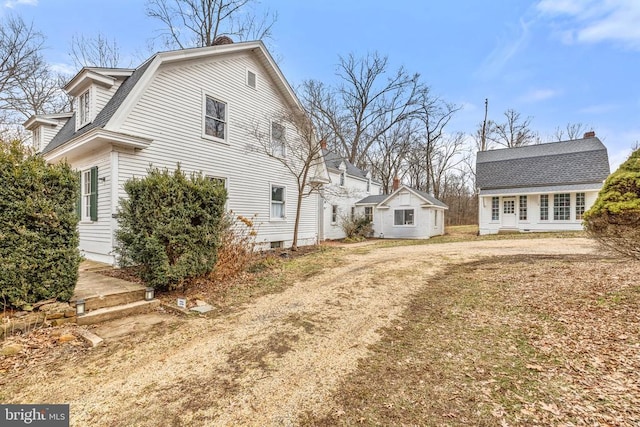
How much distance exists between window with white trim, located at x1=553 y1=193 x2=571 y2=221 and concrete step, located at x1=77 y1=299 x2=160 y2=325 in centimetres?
2097

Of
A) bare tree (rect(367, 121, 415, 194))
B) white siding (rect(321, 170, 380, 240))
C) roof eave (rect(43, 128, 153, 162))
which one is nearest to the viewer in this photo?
roof eave (rect(43, 128, 153, 162))

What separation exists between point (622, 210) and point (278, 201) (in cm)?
1055

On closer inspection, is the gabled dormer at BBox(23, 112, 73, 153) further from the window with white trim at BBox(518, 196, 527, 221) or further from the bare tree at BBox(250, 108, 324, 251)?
the window with white trim at BBox(518, 196, 527, 221)

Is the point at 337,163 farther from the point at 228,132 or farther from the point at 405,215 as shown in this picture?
the point at 228,132

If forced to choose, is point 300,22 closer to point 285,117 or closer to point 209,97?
point 285,117

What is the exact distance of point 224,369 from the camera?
3051mm

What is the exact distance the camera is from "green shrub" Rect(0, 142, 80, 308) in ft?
12.6

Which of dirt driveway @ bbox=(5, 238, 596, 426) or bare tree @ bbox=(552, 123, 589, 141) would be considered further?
bare tree @ bbox=(552, 123, 589, 141)

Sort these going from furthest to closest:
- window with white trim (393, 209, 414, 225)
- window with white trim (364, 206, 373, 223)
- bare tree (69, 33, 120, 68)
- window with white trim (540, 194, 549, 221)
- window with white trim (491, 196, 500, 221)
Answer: window with white trim (364, 206, 373, 223) < window with white trim (393, 209, 414, 225) < window with white trim (491, 196, 500, 221) < window with white trim (540, 194, 549, 221) < bare tree (69, 33, 120, 68)

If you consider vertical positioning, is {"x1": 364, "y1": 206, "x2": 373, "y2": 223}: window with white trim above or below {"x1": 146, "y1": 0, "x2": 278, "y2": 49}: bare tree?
below

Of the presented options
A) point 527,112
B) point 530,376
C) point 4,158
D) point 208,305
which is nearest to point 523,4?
point 530,376

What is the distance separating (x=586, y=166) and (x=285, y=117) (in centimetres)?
1802

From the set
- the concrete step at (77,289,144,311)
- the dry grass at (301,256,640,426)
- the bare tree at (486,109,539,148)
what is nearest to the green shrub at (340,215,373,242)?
the dry grass at (301,256,640,426)

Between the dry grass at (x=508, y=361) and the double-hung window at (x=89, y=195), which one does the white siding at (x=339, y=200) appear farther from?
the dry grass at (x=508, y=361)
